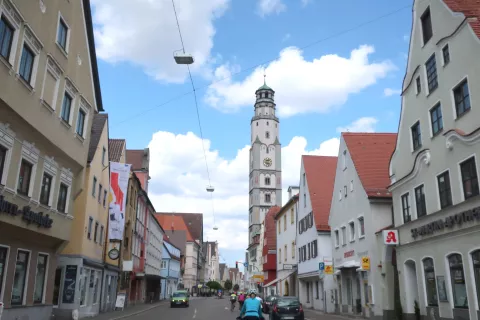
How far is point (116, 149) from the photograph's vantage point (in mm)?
35688

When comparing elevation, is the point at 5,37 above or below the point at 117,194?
above

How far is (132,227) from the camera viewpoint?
133ft

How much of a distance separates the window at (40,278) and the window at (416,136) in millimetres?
18026

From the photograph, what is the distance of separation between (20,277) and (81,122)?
7660 millimetres

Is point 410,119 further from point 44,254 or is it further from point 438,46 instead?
point 44,254

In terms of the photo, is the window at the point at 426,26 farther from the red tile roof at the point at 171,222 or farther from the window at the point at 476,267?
the red tile roof at the point at 171,222

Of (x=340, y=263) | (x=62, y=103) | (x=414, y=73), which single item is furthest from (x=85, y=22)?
(x=340, y=263)

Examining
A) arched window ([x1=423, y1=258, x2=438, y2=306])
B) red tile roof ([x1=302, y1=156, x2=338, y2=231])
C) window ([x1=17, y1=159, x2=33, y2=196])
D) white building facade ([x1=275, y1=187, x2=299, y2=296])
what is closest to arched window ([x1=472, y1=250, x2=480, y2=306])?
arched window ([x1=423, y1=258, x2=438, y2=306])

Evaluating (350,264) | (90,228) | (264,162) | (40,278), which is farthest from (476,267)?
(264,162)

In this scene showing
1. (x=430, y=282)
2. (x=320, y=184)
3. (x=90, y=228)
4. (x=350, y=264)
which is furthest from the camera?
(x=320, y=184)

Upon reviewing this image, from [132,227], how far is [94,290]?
11.8 metres

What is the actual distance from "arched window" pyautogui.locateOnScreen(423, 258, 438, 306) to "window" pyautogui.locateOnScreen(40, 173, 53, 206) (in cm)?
1677

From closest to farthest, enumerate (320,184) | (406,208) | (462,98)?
(462,98) < (406,208) < (320,184)

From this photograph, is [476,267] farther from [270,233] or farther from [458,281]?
[270,233]
